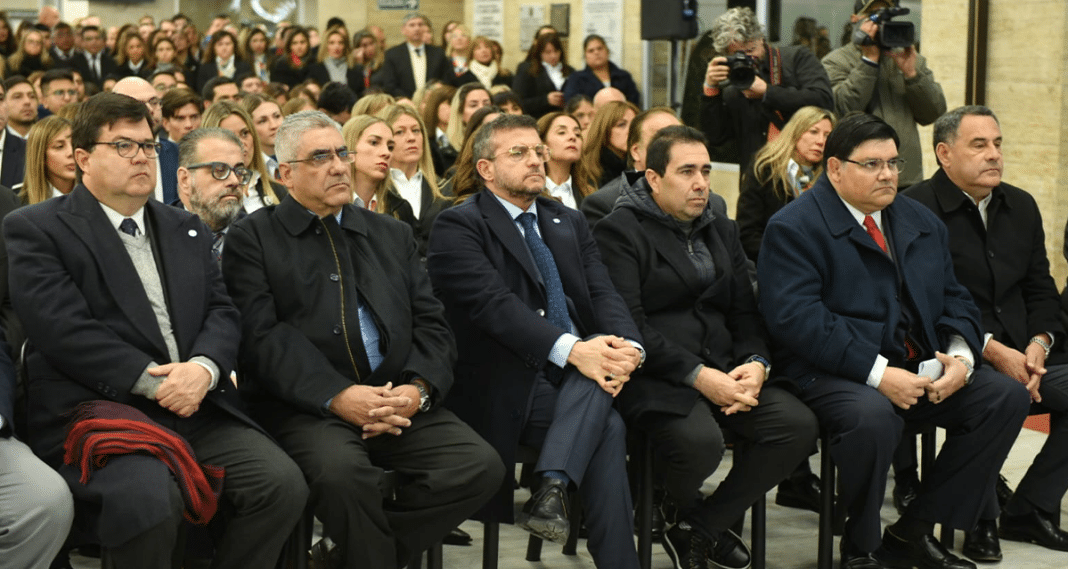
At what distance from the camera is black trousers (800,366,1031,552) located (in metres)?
4.43

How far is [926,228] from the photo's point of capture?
16.0 feet

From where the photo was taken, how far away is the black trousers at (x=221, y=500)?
350cm

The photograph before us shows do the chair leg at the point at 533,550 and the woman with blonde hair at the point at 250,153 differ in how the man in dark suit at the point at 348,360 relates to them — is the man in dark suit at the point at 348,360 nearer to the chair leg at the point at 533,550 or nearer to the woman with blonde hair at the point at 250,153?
the chair leg at the point at 533,550

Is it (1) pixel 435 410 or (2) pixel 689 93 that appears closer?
(1) pixel 435 410

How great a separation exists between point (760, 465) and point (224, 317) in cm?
172

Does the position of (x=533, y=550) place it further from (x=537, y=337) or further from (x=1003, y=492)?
(x=1003, y=492)

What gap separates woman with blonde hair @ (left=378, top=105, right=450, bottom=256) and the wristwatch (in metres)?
2.35

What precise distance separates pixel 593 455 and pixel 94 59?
36.9 feet

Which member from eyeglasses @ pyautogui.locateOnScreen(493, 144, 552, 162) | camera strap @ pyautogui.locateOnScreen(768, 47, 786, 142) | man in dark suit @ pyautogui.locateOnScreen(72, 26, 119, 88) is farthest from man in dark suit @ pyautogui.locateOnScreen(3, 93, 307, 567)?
man in dark suit @ pyautogui.locateOnScreen(72, 26, 119, 88)

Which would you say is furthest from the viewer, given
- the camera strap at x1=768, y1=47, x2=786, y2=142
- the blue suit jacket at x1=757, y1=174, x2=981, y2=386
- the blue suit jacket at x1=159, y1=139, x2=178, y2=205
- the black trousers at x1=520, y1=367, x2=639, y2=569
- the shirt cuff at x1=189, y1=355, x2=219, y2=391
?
the camera strap at x1=768, y1=47, x2=786, y2=142

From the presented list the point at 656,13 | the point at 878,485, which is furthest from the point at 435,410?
the point at 656,13

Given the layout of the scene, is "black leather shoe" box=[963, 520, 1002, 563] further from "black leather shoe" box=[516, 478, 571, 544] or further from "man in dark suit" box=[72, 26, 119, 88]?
"man in dark suit" box=[72, 26, 119, 88]

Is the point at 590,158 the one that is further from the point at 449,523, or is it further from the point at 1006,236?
the point at 449,523

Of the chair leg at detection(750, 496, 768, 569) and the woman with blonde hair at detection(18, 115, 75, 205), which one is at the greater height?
the woman with blonde hair at detection(18, 115, 75, 205)
